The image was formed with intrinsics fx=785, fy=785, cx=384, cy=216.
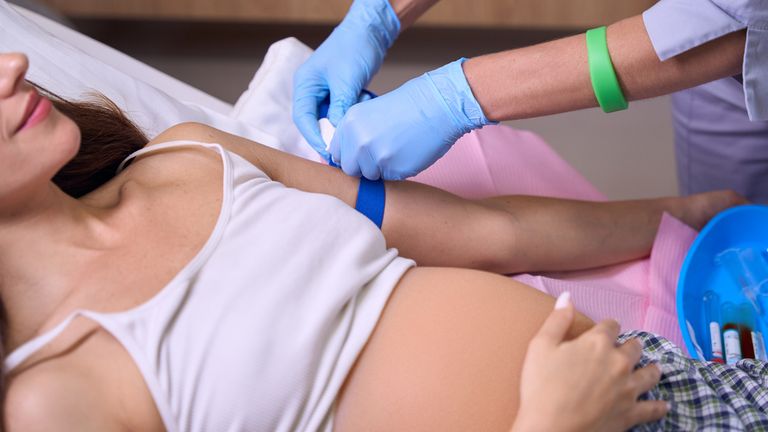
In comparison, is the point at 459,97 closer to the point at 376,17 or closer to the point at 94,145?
the point at 376,17

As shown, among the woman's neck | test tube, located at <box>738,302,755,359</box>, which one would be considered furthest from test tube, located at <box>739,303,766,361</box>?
the woman's neck

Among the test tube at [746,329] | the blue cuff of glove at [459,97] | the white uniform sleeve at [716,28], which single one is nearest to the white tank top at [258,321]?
the blue cuff of glove at [459,97]

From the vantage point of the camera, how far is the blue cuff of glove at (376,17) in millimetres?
1444

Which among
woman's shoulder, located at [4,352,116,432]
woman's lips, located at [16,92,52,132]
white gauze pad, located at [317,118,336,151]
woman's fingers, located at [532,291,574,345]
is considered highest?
woman's lips, located at [16,92,52,132]

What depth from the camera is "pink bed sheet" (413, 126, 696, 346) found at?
128cm

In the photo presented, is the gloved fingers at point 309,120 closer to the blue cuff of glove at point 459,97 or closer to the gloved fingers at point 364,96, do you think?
the gloved fingers at point 364,96

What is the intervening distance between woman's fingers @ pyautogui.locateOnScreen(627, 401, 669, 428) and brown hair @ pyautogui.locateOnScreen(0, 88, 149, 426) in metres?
0.80

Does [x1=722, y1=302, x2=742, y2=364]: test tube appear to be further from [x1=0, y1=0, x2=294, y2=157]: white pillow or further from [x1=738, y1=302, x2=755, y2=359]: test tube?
[x1=0, y1=0, x2=294, y2=157]: white pillow

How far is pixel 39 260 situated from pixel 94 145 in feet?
0.79

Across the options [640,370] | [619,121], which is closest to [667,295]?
[640,370]

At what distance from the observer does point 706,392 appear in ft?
3.29

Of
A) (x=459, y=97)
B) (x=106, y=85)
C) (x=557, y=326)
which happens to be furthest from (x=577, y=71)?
(x=106, y=85)

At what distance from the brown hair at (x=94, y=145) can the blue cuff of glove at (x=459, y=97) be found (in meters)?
0.48

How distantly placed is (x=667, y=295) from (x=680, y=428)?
14.4 inches
